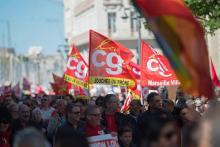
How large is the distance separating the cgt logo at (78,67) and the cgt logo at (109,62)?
3839mm

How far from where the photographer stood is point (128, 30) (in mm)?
89812

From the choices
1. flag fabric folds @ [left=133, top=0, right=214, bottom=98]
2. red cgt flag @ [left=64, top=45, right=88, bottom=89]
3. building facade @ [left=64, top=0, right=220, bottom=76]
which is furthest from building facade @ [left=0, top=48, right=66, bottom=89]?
flag fabric folds @ [left=133, top=0, right=214, bottom=98]

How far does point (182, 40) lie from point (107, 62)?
12.2 meters

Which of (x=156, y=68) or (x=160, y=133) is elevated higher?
(x=156, y=68)

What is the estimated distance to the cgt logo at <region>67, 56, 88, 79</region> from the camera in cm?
2257

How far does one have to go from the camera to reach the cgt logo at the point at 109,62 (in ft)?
59.7

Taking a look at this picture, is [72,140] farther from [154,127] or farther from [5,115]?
[5,115]

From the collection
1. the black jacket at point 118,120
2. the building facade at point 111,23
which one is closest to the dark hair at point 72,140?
the black jacket at point 118,120

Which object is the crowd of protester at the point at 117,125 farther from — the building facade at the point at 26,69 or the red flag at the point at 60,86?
the building facade at the point at 26,69

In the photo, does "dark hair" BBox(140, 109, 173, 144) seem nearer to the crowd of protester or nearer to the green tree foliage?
the crowd of protester

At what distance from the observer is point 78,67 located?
23.1 meters

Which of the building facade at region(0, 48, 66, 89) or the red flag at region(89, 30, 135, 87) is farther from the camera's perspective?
the building facade at region(0, 48, 66, 89)

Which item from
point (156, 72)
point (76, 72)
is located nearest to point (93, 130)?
point (156, 72)

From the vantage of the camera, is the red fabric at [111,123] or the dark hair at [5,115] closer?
the dark hair at [5,115]
